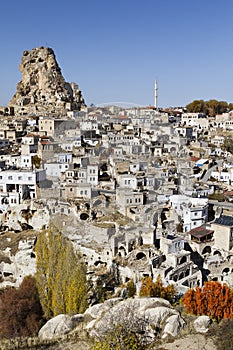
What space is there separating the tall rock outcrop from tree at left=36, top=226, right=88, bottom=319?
119 ft

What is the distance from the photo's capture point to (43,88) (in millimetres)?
54188

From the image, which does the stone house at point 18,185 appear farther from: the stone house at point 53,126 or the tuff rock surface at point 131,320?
the tuff rock surface at point 131,320

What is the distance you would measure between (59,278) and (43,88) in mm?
44280

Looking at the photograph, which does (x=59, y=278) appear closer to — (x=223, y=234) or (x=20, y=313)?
(x=20, y=313)

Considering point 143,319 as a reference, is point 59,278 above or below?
below

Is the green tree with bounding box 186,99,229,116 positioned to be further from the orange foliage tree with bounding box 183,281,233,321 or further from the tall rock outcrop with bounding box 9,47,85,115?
the orange foliage tree with bounding box 183,281,233,321

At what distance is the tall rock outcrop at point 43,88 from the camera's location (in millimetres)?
51469

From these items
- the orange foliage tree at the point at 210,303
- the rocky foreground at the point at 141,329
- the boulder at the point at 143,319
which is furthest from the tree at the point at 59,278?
the orange foliage tree at the point at 210,303

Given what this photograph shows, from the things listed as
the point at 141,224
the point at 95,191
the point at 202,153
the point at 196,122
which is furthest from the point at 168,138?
the point at 141,224

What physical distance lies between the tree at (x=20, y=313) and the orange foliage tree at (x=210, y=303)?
5.97m

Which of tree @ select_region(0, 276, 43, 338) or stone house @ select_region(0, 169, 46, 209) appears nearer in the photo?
tree @ select_region(0, 276, 43, 338)

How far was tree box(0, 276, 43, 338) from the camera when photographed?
13797 mm

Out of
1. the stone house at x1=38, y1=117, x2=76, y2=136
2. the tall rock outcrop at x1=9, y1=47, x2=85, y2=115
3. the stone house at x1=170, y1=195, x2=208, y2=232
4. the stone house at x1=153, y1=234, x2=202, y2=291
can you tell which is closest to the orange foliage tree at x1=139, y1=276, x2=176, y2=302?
the stone house at x1=153, y1=234, x2=202, y2=291

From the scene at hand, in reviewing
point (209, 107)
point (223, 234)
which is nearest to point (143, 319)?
point (223, 234)
